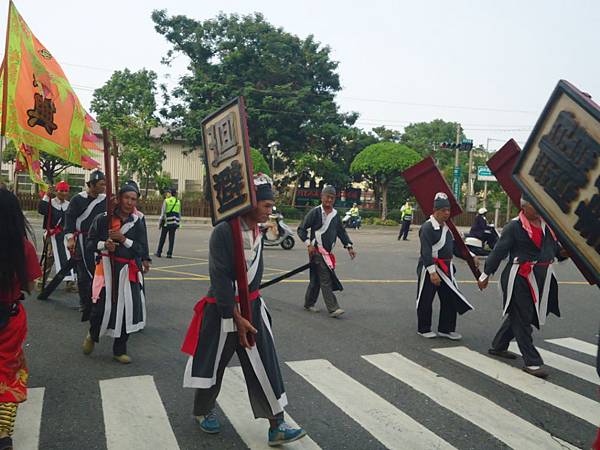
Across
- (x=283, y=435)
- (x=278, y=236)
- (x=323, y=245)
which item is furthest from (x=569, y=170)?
(x=278, y=236)

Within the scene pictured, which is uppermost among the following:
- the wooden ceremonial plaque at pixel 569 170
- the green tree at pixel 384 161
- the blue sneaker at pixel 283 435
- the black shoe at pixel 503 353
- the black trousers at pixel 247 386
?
the green tree at pixel 384 161

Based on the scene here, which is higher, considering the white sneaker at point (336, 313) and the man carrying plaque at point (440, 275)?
the man carrying plaque at point (440, 275)

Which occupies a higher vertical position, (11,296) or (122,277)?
(11,296)

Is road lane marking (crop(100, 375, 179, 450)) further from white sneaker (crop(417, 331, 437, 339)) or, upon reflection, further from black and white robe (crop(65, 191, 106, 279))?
white sneaker (crop(417, 331, 437, 339))

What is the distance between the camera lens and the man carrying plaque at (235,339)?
354 cm

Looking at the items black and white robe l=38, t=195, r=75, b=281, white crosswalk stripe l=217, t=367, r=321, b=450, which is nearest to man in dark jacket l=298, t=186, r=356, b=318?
white crosswalk stripe l=217, t=367, r=321, b=450

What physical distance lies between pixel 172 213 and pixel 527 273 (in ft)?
32.4

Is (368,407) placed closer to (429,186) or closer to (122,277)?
(122,277)

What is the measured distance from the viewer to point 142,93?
35750 mm

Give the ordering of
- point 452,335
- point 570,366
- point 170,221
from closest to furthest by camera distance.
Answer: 1. point 570,366
2. point 452,335
3. point 170,221

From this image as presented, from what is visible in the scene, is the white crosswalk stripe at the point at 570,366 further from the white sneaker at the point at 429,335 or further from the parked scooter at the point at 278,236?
the parked scooter at the point at 278,236

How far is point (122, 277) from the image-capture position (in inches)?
211

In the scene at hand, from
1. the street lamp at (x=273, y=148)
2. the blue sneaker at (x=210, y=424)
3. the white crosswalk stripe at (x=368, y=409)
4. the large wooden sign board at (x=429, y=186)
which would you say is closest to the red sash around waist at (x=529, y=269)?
the large wooden sign board at (x=429, y=186)

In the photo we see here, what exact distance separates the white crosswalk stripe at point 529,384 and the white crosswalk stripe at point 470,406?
54 centimetres
